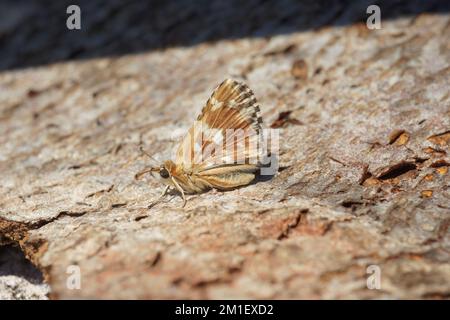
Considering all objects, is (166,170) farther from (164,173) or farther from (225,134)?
(225,134)

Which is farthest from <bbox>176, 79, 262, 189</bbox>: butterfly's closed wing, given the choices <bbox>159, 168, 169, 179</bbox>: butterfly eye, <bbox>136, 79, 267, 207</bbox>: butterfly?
<bbox>159, 168, 169, 179</bbox>: butterfly eye

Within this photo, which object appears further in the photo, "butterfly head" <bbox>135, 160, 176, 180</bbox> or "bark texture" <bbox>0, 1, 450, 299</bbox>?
"butterfly head" <bbox>135, 160, 176, 180</bbox>

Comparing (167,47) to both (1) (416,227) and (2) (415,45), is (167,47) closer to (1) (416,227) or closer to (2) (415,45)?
(2) (415,45)

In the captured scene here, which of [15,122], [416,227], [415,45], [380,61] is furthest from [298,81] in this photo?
[15,122]

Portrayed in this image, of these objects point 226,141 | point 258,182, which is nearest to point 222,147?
point 226,141

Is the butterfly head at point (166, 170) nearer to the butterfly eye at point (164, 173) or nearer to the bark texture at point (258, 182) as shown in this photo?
the butterfly eye at point (164, 173)

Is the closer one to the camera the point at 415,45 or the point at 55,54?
the point at 415,45

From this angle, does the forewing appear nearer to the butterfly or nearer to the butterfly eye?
the butterfly
